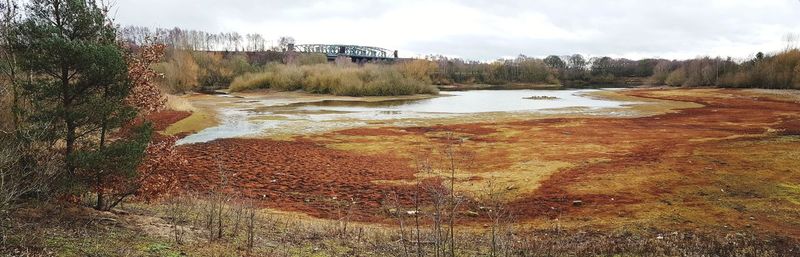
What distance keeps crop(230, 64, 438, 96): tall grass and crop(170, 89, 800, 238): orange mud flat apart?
149ft

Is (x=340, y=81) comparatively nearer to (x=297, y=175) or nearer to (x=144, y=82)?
(x=297, y=175)

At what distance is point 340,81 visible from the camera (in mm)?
79688

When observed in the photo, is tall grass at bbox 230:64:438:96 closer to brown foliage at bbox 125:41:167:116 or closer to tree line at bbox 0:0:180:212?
brown foliage at bbox 125:41:167:116

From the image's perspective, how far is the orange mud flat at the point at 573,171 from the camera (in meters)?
13.8

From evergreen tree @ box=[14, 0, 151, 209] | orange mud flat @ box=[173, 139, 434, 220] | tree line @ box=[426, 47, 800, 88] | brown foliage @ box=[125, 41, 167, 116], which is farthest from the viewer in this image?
tree line @ box=[426, 47, 800, 88]

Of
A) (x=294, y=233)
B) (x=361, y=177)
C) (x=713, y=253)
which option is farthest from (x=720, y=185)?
(x=294, y=233)

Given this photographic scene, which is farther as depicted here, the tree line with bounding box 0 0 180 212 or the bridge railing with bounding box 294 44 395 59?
the bridge railing with bounding box 294 44 395 59

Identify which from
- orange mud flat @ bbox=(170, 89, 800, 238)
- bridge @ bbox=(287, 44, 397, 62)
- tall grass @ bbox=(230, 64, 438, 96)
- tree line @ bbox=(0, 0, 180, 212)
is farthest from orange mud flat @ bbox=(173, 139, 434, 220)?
bridge @ bbox=(287, 44, 397, 62)

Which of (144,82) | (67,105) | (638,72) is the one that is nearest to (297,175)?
(144,82)

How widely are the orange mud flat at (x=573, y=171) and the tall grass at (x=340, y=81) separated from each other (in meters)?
45.3

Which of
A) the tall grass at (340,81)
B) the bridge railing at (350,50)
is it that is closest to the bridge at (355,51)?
the bridge railing at (350,50)

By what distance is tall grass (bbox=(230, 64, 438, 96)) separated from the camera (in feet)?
259

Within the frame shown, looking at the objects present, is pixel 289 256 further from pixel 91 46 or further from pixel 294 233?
pixel 91 46

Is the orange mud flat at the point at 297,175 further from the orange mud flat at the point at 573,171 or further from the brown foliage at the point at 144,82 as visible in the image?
the brown foliage at the point at 144,82
